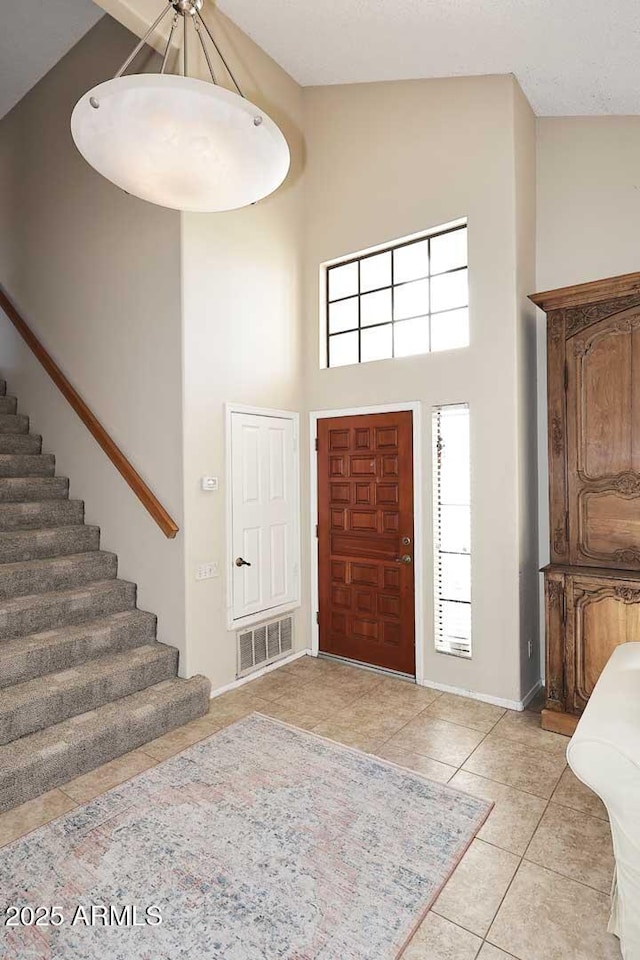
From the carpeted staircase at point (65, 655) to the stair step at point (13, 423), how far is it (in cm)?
39

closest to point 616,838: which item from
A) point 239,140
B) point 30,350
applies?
point 239,140

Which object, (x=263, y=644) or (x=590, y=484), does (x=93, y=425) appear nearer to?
(x=263, y=644)

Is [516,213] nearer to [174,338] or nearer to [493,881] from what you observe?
[174,338]

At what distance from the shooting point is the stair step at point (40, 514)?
4.21 m

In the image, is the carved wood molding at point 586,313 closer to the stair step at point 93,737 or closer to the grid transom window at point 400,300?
the grid transom window at point 400,300

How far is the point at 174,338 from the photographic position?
12.1ft

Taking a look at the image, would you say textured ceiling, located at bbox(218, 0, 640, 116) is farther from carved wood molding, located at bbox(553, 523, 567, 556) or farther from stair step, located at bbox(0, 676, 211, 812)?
stair step, located at bbox(0, 676, 211, 812)

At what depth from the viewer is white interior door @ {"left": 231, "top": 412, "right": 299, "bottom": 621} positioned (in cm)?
405

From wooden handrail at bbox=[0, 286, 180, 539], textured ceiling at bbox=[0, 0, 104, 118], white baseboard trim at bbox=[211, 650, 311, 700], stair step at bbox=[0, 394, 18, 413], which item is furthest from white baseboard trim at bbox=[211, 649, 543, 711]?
textured ceiling at bbox=[0, 0, 104, 118]

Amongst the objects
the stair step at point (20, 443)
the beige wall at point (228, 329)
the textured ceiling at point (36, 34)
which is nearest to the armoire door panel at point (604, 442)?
the beige wall at point (228, 329)

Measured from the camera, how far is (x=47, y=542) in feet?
13.5

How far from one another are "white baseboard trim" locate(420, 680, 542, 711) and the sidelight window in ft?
0.85

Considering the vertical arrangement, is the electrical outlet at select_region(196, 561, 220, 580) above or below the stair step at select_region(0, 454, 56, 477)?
below

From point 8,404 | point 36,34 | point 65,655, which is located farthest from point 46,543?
point 36,34
